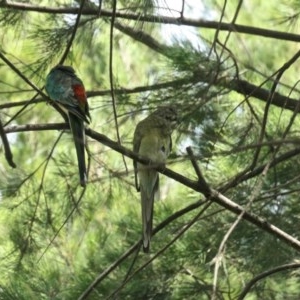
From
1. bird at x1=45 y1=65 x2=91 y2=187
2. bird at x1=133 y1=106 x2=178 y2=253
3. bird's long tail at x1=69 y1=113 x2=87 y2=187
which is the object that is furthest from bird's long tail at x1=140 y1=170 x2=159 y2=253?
bird's long tail at x1=69 y1=113 x2=87 y2=187

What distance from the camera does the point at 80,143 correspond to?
2.52m

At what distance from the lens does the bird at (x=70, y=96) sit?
8.86ft

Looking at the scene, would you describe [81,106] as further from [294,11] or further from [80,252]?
[80,252]

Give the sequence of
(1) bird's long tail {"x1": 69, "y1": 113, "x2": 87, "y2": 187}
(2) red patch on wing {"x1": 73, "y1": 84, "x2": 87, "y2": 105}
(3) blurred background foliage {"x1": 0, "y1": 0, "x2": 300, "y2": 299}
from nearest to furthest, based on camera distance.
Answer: (1) bird's long tail {"x1": 69, "y1": 113, "x2": 87, "y2": 187} → (2) red patch on wing {"x1": 73, "y1": 84, "x2": 87, "y2": 105} → (3) blurred background foliage {"x1": 0, "y1": 0, "x2": 300, "y2": 299}

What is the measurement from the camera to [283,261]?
131 inches

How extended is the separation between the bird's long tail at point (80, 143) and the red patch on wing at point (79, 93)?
7.5 inches

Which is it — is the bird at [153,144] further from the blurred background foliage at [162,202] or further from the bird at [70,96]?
the bird at [70,96]

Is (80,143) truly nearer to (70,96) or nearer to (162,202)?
(70,96)

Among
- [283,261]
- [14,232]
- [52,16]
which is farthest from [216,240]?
[52,16]

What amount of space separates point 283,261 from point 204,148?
22.6 inches

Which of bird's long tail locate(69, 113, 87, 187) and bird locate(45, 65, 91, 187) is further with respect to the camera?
bird locate(45, 65, 91, 187)

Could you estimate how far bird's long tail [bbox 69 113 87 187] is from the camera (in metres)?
2.58

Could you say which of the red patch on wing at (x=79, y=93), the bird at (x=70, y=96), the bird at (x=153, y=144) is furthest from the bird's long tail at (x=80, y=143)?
the bird at (x=153, y=144)

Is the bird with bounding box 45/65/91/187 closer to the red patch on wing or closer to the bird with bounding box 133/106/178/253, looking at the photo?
the red patch on wing
